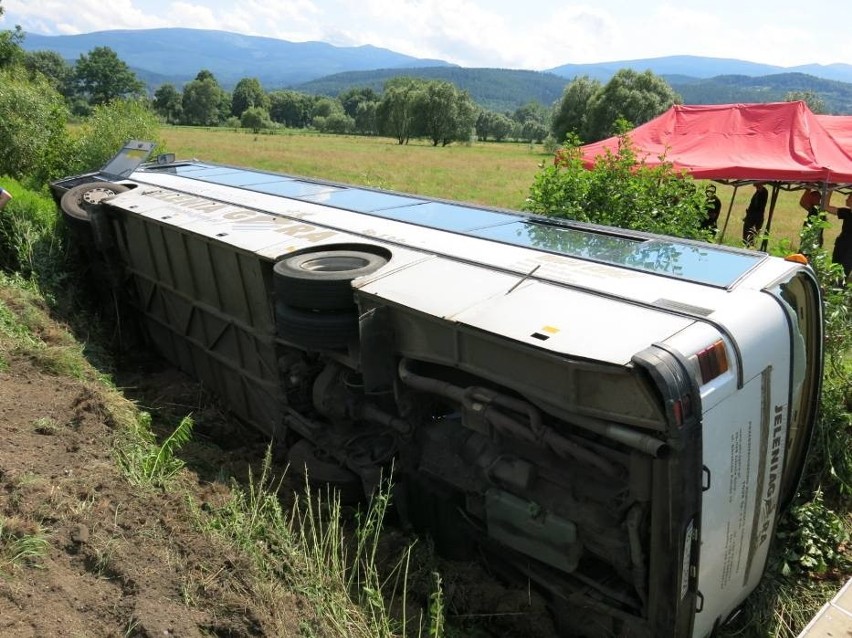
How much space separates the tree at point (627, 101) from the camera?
42.6m

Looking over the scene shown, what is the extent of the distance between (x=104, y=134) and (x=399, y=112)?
2377 inches

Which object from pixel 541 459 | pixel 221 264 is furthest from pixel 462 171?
pixel 541 459

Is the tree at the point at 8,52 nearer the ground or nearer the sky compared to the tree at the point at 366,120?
nearer the sky

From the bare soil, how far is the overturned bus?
0.43 meters

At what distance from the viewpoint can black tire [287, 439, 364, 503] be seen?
4711 mm

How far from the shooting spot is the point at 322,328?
421 cm

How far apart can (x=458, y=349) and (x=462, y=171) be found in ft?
96.7

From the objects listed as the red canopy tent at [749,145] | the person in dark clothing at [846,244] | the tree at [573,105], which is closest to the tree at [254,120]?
the tree at [573,105]

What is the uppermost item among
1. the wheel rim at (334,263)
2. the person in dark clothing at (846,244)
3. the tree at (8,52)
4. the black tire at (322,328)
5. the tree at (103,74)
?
the tree at (103,74)

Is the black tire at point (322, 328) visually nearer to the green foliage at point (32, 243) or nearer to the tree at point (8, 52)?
the green foliage at point (32, 243)

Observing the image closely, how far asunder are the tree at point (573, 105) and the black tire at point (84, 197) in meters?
45.5

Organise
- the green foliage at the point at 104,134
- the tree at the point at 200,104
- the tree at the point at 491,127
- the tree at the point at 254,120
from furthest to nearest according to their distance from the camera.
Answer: the tree at the point at 200,104
the tree at the point at 491,127
the tree at the point at 254,120
the green foliage at the point at 104,134

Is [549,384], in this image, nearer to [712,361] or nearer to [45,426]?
[712,361]

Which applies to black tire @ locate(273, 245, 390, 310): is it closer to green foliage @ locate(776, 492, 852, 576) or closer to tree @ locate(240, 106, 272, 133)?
green foliage @ locate(776, 492, 852, 576)
